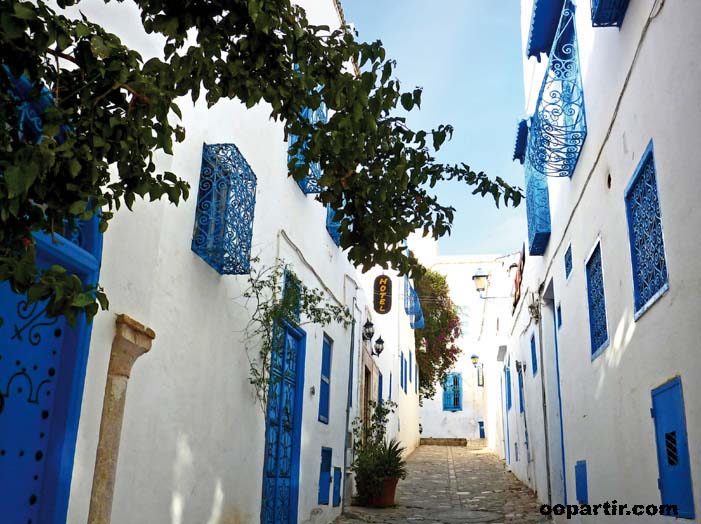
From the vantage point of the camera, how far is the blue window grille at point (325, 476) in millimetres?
9312

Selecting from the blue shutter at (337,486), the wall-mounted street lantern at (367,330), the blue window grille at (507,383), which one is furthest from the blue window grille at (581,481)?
the blue window grille at (507,383)

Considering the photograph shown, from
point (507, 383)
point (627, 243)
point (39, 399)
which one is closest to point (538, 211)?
point (627, 243)

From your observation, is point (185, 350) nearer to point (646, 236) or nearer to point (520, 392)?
point (646, 236)

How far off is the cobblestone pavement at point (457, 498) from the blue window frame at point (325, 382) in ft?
4.93

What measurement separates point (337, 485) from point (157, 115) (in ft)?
27.8

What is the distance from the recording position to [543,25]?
324 inches

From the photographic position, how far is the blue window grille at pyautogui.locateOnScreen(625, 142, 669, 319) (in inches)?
167

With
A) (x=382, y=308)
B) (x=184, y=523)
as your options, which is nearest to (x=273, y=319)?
(x=184, y=523)

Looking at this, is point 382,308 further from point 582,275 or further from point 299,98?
point 299,98

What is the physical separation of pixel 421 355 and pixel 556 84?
18629mm

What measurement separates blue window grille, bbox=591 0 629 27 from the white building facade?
2.89 metres

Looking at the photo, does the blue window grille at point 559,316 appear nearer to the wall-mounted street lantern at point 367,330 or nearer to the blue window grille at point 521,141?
the blue window grille at point 521,141

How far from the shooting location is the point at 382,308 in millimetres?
15406

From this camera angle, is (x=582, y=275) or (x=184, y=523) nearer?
(x=184, y=523)
